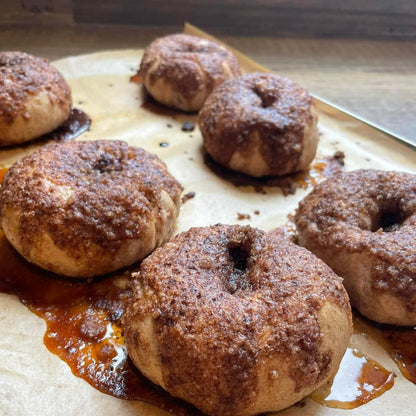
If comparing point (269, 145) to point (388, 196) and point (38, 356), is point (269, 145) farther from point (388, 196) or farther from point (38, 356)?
point (38, 356)

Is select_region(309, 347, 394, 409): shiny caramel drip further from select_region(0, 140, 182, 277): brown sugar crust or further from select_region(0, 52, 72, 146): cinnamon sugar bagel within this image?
select_region(0, 52, 72, 146): cinnamon sugar bagel

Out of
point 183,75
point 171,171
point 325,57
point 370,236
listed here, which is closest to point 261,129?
point 171,171

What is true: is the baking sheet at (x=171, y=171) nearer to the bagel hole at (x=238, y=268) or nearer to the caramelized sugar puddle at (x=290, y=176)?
the caramelized sugar puddle at (x=290, y=176)

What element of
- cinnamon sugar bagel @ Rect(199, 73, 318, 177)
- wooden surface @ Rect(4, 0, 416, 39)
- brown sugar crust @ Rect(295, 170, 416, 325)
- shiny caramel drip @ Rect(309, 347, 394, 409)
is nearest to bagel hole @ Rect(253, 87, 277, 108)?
cinnamon sugar bagel @ Rect(199, 73, 318, 177)

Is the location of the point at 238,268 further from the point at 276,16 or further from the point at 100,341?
the point at 276,16

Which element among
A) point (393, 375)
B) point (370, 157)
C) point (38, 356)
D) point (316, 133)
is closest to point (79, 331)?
point (38, 356)

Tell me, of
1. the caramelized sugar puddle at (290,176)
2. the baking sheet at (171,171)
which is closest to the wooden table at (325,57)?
the baking sheet at (171,171)
